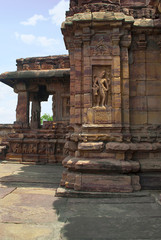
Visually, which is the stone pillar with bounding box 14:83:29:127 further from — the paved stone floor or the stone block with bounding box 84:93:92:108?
the paved stone floor

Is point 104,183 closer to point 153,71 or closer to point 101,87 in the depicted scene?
point 101,87

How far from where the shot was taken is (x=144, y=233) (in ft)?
11.5

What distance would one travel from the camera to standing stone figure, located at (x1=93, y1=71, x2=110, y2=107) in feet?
20.9

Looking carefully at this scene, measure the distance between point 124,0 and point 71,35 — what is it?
8.61 ft

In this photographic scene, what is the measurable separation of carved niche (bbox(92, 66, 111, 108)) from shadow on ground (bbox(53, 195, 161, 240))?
267 cm

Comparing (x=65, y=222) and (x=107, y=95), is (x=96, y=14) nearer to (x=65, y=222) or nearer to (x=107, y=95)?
(x=107, y=95)

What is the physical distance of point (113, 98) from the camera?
21.0 ft

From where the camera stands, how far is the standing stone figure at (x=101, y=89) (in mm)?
6383

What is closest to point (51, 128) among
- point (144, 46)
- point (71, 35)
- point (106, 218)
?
point (71, 35)

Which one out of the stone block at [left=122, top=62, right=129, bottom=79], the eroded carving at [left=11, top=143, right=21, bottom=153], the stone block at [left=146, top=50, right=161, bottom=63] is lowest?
the eroded carving at [left=11, top=143, right=21, bottom=153]

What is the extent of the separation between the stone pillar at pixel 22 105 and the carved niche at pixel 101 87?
841 centimetres

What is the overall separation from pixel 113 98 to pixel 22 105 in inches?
357

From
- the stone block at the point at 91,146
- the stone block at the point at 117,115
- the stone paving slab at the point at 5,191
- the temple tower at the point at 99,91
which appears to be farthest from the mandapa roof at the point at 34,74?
the stone paving slab at the point at 5,191

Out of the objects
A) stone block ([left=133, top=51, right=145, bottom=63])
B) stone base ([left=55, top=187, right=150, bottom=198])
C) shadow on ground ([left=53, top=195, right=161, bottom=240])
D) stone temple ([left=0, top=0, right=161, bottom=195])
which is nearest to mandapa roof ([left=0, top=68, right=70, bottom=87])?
stone temple ([left=0, top=0, right=161, bottom=195])
